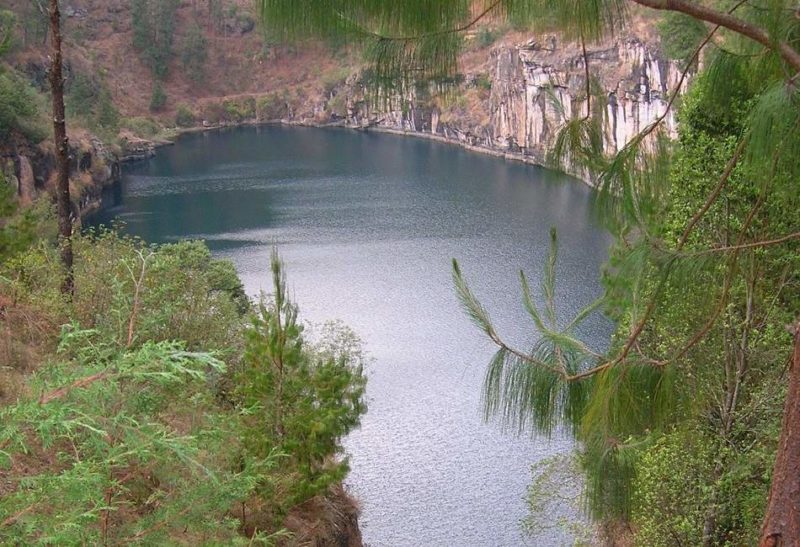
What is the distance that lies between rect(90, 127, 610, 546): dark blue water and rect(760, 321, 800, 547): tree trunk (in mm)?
1398

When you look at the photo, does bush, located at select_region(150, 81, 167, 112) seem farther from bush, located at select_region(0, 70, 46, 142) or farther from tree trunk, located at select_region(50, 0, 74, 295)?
tree trunk, located at select_region(50, 0, 74, 295)

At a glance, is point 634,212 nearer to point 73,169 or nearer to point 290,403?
point 290,403

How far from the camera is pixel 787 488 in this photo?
69.3 inches

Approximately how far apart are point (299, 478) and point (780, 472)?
469 centimetres

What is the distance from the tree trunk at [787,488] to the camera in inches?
68.2

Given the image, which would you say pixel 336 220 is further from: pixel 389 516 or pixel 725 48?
pixel 725 48

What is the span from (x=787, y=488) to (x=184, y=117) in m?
47.8

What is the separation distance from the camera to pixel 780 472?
1799 millimetres

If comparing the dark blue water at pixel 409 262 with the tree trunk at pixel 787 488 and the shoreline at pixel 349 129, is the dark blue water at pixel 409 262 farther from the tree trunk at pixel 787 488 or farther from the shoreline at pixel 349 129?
the tree trunk at pixel 787 488

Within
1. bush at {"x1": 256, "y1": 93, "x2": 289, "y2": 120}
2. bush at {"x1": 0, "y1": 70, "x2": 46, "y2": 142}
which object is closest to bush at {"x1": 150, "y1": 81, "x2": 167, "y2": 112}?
bush at {"x1": 256, "y1": 93, "x2": 289, "y2": 120}

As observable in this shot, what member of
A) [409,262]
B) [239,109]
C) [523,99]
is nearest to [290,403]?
[409,262]

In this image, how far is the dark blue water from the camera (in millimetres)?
11180

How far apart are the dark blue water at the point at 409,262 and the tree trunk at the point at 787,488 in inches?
55.0

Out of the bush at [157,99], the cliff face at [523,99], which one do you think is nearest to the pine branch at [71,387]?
the cliff face at [523,99]
